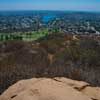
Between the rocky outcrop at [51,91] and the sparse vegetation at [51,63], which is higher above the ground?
the rocky outcrop at [51,91]

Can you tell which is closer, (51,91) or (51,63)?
(51,91)

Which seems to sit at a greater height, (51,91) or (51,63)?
(51,91)

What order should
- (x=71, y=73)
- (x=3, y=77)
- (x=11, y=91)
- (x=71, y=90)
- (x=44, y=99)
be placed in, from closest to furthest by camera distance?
1. (x=44, y=99)
2. (x=71, y=90)
3. (x=11, y=91)
4. (x=3, y=77)
5. (x=71, y=73)

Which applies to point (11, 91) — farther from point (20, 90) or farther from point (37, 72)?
point (37, 72)

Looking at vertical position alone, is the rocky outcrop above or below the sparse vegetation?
above

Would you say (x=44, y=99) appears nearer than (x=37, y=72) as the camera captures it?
Yes

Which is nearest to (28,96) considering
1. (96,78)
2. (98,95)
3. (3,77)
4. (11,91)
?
(11,91)

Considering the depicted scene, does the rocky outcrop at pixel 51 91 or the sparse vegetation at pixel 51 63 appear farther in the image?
the sparse vegetation at pixel 51 63

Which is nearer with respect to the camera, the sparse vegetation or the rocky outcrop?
the rocky outcrop
